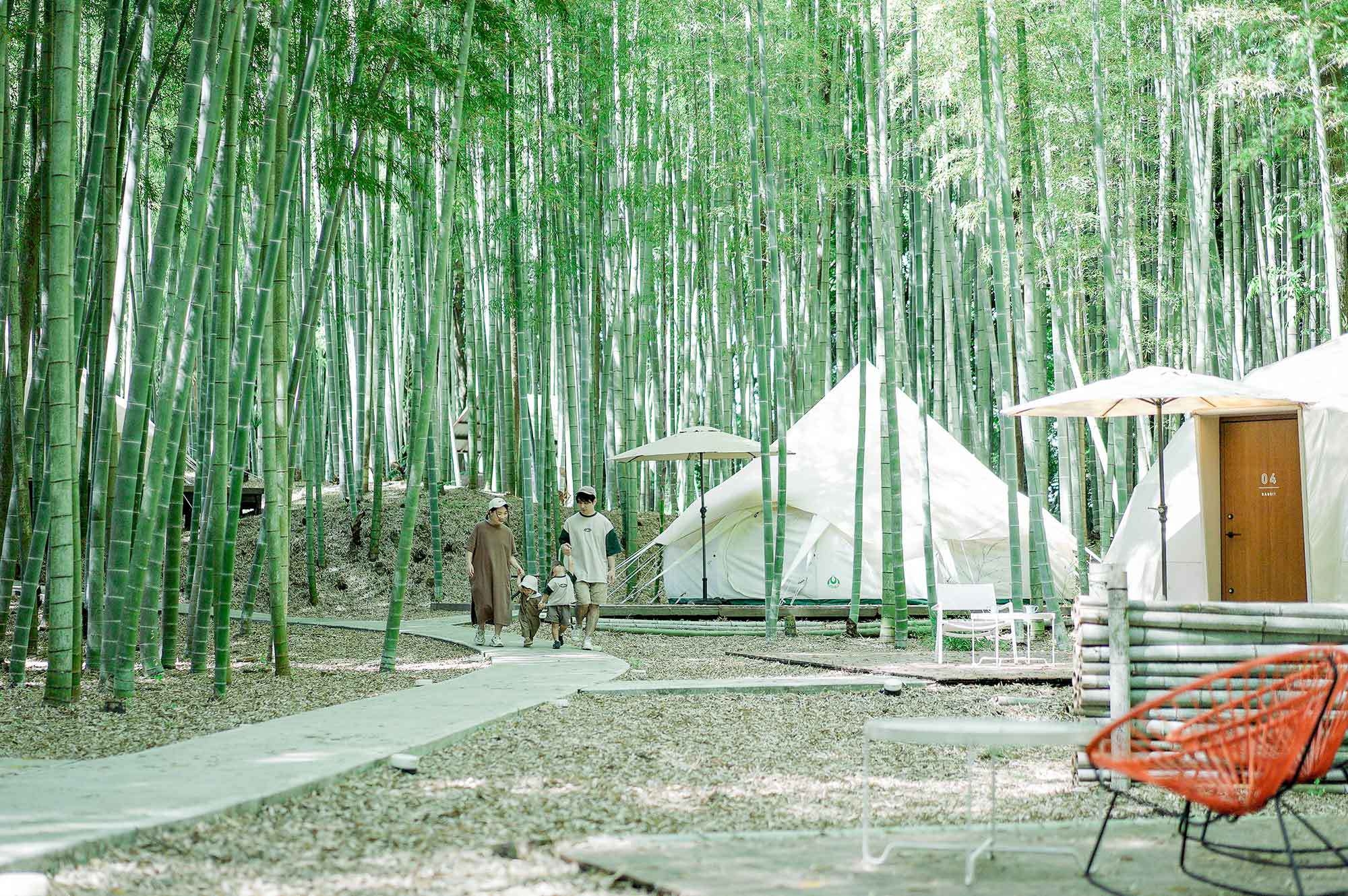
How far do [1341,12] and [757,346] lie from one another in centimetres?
450

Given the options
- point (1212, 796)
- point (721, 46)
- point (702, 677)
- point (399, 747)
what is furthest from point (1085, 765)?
point (721, 46)

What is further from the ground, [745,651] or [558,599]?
[558,599]

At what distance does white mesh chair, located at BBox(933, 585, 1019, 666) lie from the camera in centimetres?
654

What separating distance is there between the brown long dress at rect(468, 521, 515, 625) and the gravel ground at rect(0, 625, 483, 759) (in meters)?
0.30

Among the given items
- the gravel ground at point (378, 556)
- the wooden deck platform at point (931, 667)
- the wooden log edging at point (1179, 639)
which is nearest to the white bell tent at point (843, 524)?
the gravel ground at point (378, 556)

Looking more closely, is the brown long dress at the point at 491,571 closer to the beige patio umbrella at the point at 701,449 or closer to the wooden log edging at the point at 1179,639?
the beige patio umbrella at the point at 701,449

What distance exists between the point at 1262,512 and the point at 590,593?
4.05 metres

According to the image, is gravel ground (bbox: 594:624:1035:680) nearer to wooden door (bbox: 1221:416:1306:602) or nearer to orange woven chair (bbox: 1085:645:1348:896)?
wooden door (bbox: 1221:416:1306:602)

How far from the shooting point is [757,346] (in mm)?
8812

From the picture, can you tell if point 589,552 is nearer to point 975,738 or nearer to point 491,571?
point 491,571

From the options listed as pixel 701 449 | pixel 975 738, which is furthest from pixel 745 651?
pixel 975 738

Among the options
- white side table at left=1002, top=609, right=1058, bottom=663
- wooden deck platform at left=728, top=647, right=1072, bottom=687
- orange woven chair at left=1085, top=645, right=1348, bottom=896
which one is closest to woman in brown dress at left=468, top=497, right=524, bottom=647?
wooden deck platform at left=728, top=647, right=1072, bottom=687

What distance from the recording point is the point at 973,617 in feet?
21.6

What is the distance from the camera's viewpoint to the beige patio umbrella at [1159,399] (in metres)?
6.20
